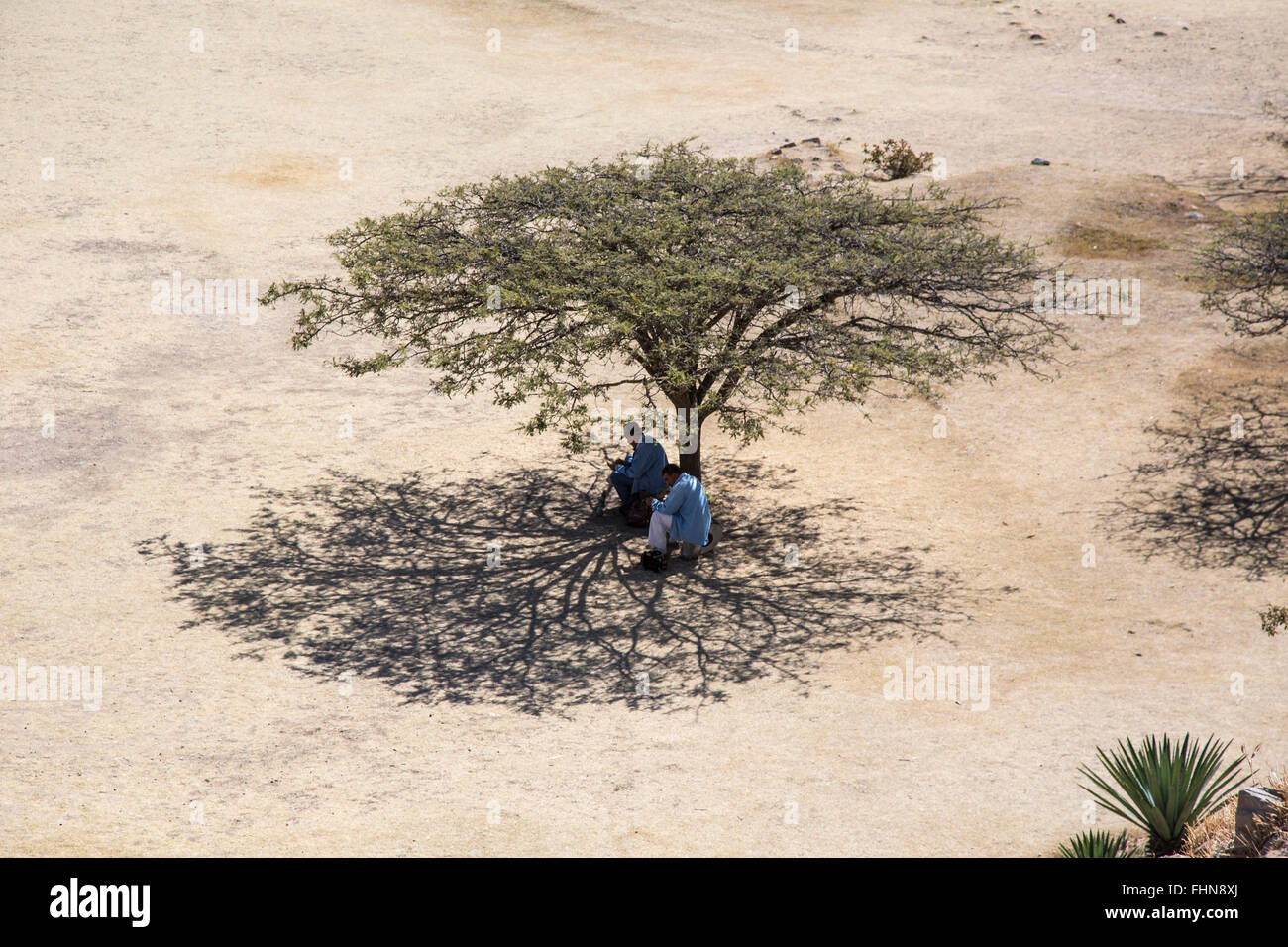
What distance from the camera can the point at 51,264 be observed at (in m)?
22.6

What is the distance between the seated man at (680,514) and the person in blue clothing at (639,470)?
2.71ft

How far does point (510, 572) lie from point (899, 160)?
54.5ft

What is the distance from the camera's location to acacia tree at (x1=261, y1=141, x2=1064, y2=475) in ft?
42.9

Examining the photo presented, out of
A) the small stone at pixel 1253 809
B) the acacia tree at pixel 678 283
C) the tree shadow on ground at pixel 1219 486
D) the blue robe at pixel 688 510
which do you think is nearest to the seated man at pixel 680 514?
the blue robe at pixel 688 510

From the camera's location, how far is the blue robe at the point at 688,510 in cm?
1402

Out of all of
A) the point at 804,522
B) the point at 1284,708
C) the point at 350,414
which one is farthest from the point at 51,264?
the point at 1284,708

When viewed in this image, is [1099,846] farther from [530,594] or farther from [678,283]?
[678,283]

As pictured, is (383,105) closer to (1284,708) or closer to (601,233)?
(601,233)

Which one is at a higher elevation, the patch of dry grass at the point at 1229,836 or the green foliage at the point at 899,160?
the green foliage at the point at 899,160

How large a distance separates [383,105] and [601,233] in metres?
19.9

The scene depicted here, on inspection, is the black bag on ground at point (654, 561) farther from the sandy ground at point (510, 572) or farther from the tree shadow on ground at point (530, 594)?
the sandy ground at point (510, 572)

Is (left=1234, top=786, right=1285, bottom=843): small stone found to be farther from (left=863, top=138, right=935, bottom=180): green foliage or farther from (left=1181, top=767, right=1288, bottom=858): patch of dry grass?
(left=863, top=138, right=935, bottom=180): green foliage

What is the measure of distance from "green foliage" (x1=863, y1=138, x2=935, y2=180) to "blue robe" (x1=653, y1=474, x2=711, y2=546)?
15.3 metres

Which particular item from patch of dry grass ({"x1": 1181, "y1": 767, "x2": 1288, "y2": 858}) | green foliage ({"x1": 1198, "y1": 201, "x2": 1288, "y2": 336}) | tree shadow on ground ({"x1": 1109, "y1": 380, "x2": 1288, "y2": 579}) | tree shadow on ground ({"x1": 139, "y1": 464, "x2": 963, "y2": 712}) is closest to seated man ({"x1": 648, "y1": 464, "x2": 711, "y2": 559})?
tree shadow on ground ({"x1": 139, "y1": 464, "x2": 963, "y2": 712})
